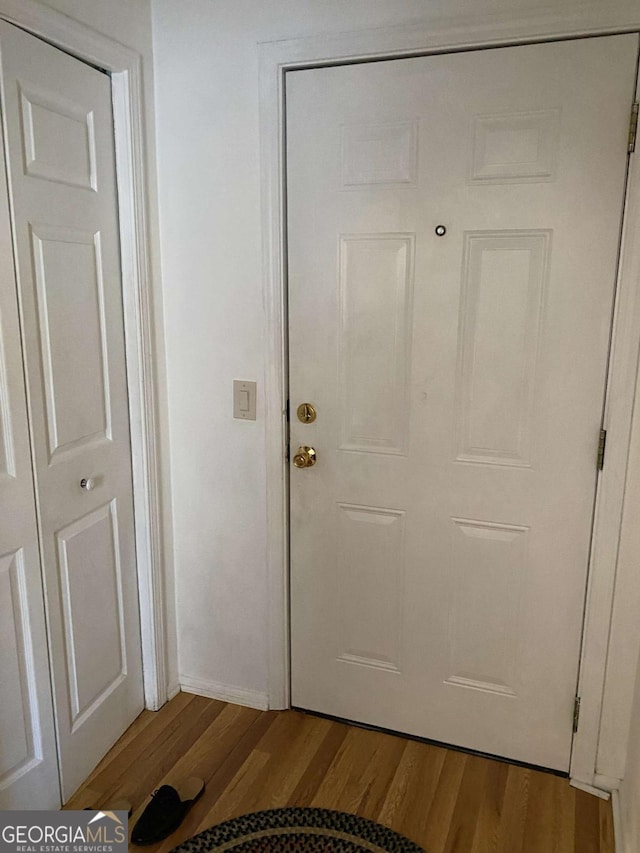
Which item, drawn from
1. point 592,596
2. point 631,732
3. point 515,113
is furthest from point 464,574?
point 515,113

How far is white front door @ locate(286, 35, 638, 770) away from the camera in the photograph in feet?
5.54

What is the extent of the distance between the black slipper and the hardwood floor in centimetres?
2

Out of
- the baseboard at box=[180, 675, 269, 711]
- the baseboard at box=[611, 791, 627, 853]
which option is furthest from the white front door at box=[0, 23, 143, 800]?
the baseboard at box=[611, 791, 627, 853]

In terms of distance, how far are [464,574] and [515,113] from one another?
4.06ft

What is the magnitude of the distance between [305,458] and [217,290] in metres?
0.57

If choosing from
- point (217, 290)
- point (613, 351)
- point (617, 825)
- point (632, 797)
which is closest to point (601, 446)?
point (613, 351)

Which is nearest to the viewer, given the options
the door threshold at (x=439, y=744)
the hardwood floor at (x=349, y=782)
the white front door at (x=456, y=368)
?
the white front door at (x=456, y=368)

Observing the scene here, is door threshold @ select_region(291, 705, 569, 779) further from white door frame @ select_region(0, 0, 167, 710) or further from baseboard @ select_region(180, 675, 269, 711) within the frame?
white door frame @ select_region(0, 0, 167, 710)

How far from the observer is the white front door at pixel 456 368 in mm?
1688

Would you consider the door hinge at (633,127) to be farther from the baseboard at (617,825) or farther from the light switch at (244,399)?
the baseboard at (617,825)

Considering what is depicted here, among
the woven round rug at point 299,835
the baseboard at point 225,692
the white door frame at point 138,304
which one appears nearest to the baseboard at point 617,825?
the woven round rug at point 299,835

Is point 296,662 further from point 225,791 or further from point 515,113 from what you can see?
point 515,113

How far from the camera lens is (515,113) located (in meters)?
1.68

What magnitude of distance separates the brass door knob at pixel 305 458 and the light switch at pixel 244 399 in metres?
0.18
